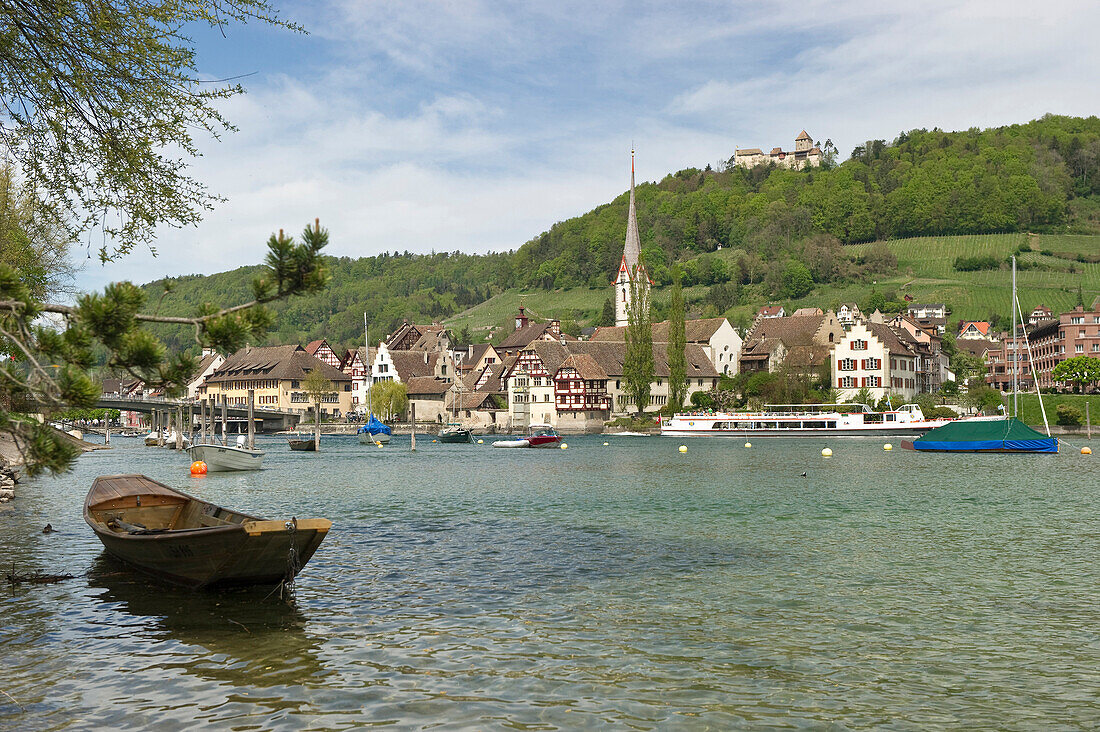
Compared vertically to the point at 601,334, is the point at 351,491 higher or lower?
lower

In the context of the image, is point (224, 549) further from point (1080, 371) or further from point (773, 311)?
point (773, 311)

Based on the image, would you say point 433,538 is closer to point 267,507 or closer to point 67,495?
point 267,507

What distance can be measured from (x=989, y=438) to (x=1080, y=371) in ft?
178

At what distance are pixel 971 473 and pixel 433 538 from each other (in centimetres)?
3598

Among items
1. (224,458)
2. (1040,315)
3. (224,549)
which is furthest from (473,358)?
(224,549)

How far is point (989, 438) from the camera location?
225ft

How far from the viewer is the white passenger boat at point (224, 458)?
58062 mm

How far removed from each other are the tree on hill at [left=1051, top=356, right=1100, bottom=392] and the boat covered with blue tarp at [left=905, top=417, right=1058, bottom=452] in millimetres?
50748

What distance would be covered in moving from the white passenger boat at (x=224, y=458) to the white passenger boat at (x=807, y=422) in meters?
61.9

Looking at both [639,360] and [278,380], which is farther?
[278,380]

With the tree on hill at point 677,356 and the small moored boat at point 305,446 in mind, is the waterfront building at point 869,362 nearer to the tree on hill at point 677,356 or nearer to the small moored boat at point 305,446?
the tree on hill at point 677,356

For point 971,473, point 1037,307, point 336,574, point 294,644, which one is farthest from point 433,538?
point 1037,307

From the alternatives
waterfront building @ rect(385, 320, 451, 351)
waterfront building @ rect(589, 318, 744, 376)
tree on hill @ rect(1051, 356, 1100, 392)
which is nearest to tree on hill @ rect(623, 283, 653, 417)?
waterfront building @ rect(589, 318, 744, 376)

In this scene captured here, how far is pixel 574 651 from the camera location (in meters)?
14.0
